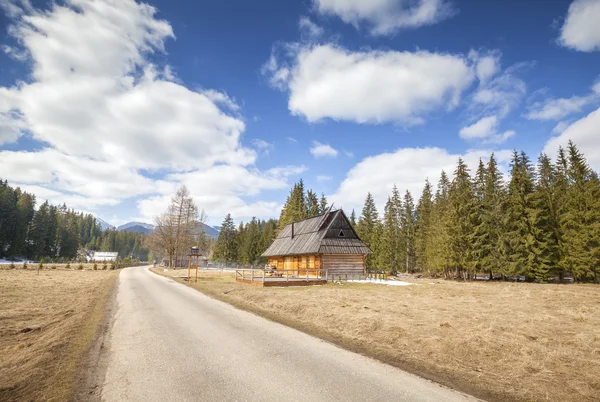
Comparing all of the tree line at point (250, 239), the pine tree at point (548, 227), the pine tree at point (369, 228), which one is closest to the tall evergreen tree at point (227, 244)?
the tree line at point (250, 239)

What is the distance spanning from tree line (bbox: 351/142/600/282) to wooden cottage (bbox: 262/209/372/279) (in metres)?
16.3

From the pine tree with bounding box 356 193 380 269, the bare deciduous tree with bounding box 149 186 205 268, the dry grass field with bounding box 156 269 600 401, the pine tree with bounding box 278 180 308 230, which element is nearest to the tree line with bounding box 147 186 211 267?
the bare deciduous tree with bounding box 149 186 205 268

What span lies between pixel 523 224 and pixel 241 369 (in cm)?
4300

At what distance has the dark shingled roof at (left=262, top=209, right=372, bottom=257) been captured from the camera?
118 feet

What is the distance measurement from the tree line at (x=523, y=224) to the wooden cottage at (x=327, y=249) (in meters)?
16.3

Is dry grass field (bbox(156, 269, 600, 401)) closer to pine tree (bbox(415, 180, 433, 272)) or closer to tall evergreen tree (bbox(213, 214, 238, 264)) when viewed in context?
pine tree (bbox(415, 180, 433, 272))

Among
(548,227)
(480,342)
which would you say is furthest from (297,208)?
(480,342)

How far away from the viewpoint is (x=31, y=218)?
9675 centimetres

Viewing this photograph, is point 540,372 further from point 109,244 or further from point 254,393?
point 109,244

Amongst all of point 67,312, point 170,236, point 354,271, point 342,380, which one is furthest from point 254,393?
point 170,236

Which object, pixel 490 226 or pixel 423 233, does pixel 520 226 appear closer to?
pixel 490 226

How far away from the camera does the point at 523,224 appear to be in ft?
123

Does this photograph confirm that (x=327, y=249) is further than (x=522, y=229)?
No

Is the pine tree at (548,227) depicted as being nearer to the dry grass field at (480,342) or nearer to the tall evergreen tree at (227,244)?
the dry grass field at (480,342)
